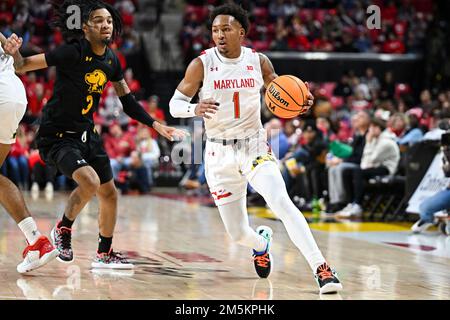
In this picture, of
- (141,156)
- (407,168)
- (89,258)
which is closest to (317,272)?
(89,258)

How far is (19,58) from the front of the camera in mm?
5961

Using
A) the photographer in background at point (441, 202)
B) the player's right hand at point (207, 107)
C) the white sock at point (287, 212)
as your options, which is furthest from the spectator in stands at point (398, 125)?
the player's right hand at point (207, 107)

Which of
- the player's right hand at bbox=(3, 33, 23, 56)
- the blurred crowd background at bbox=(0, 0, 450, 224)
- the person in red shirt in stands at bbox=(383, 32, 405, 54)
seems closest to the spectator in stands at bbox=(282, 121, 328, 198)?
the blurred crowd background at bbox=(0, 0, 450, 224)

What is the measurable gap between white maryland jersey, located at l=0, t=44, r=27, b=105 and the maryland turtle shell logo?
0.56 meters

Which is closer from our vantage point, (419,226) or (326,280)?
(326,280)

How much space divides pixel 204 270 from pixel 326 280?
148 centimetres

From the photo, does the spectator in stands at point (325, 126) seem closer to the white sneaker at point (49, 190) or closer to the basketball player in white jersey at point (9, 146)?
the white sneaker at point (49, 190)

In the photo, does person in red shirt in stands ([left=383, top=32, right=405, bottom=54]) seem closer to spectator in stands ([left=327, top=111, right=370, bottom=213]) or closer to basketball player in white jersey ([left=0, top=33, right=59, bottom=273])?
spectator in stands ([left=327, top=111, right=370, bottom=213])

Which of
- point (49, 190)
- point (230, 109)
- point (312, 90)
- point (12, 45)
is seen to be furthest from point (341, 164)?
point (12, 45)

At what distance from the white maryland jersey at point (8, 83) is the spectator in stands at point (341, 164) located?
7320 millimetres

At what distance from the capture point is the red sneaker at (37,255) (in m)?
6.14

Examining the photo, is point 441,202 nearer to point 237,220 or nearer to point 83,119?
point 237,220

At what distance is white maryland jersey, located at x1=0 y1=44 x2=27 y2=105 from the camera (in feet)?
19.7
